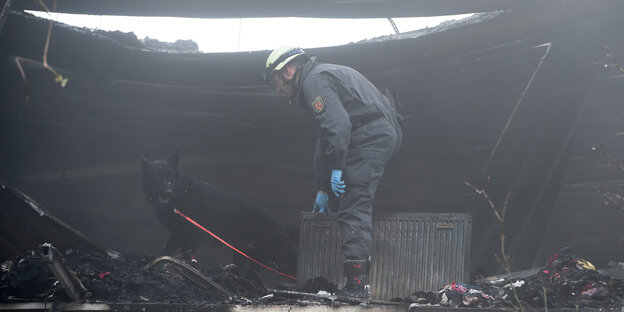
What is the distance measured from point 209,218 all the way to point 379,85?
1.83m

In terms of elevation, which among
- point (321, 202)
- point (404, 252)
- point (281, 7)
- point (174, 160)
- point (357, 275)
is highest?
point (281, 7)

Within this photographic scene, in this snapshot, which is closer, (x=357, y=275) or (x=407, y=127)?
(x=357, y=275)

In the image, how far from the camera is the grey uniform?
327 centimetres

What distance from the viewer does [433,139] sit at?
4793 mm

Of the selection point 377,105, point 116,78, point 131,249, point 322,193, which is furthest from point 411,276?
point 131,249

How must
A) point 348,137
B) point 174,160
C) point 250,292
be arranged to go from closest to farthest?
point 348,137, point 250,292, point 174,160

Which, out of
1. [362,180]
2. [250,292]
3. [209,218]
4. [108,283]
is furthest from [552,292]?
[209,218]

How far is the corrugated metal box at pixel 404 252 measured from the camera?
3.22m

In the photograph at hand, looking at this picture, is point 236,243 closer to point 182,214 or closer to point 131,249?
point 182,214

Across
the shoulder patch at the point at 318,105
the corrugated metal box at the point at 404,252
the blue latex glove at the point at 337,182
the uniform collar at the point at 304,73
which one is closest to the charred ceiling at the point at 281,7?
the uniform collar at the point at 304,73

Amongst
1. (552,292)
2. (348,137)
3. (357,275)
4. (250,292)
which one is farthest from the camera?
(250,292)

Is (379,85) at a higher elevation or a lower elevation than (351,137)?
higher

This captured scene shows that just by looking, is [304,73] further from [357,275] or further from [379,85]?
[357,275]

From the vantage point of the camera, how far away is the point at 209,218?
5094 millimetres
